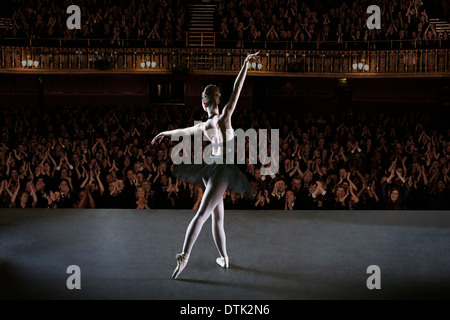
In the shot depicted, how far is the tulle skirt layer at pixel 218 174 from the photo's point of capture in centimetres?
404

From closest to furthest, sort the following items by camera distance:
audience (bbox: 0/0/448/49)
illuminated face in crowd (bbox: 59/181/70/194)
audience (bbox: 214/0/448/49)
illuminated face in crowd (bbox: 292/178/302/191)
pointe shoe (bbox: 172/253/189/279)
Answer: pointe shoe (bbox: 172/253/189/279) < illuminated face in crowd (bbox: 59/181/70/194) < illuminated face in crowd (bbox: 292/178/302/191) < audience (bbox: 214/0/448/49) < audience (bbox: 0/0/448/49)

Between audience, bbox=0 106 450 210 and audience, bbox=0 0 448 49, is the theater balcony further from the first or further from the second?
audience, bbox=0 106 450 210

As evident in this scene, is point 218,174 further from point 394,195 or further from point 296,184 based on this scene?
point 394,195

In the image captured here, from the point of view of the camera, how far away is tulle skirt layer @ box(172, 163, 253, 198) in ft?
13.3

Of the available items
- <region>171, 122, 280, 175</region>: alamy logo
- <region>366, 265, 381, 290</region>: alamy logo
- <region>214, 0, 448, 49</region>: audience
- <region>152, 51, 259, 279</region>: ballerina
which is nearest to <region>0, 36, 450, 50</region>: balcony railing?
<region>214, 0, 448, 49</region>: audience

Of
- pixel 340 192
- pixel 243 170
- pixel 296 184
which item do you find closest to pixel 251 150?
pixel 243 170

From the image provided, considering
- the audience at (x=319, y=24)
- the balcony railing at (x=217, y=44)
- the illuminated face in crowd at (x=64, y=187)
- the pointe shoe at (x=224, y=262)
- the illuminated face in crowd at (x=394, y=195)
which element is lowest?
the pointe shoe at (x=224, y=262)

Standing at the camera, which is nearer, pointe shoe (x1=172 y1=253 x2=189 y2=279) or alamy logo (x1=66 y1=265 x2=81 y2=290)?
alamy logo (x1=66 y1=265 x2=81 y2=290)

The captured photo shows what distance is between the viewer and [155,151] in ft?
31.7

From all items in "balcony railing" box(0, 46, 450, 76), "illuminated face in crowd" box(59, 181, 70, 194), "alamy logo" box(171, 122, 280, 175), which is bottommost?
"illuminated face in crowd" box(59, 181, 70, 194)

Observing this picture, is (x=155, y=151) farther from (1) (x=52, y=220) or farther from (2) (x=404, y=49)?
(2) (x=404, y=49)

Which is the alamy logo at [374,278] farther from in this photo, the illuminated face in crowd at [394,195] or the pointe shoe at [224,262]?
the illuminated face in crowd at [394,195]

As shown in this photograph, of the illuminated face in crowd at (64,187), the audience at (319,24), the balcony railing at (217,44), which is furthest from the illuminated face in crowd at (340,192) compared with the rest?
the balcony railing at (217,44)

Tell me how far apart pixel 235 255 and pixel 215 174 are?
97 cm
